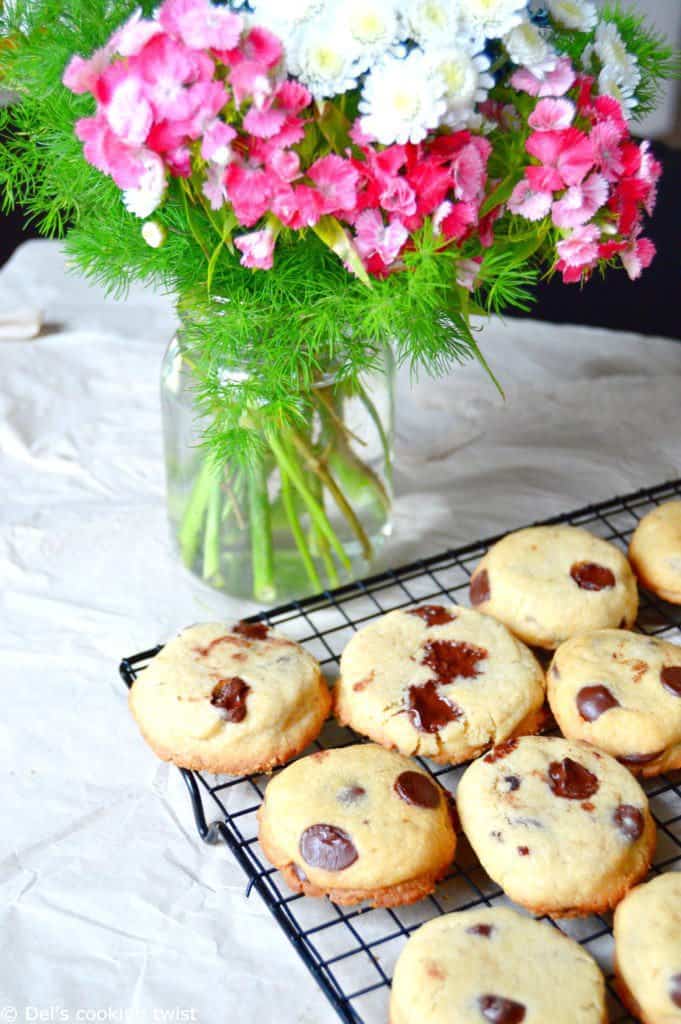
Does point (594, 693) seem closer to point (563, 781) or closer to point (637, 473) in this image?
point (563, 781)

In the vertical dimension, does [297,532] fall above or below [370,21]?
below

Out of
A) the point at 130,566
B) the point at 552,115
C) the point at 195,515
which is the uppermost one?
the point at 552,115

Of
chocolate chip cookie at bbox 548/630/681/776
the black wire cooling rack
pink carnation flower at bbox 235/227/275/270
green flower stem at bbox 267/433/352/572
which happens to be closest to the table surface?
the black wire cooling rack

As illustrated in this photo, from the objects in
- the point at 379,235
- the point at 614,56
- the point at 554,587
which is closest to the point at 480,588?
the point at 554,587

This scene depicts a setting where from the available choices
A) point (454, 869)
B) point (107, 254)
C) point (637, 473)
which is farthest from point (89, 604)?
point (637, 473)

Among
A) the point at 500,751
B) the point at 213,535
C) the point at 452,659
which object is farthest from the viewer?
the point at 213,535

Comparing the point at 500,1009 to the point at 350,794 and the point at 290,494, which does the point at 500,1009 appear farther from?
the point at 290,494

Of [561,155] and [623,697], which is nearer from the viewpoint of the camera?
[561,155]
